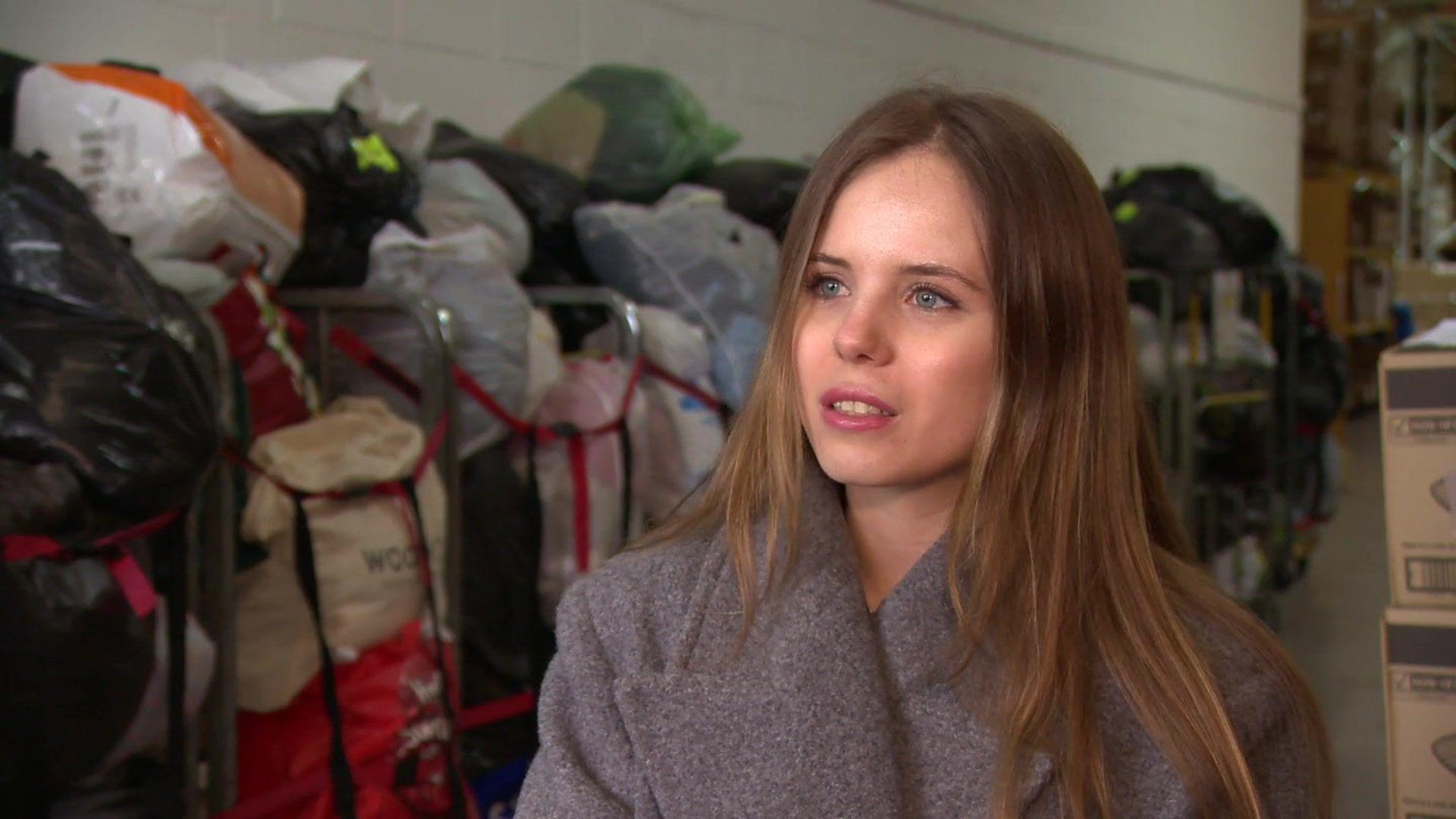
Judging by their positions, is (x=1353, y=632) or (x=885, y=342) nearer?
(x=885, y=342)

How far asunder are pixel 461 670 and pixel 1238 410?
3245mm

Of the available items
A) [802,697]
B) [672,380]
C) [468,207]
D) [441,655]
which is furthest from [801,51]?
[802,697]

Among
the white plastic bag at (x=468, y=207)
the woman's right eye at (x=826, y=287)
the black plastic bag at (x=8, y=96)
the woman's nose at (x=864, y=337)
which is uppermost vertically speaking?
the black plastic bag at (x=8, y=96)

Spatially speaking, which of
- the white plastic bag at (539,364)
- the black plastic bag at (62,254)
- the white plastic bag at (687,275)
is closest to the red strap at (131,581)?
the black plastic bag at (62,254)

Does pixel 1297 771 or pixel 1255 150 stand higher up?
pixel 1255 150

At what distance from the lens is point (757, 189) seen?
368 centimetres

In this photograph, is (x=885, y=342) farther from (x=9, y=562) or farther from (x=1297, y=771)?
(x=9, y=562)

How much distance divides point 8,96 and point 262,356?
23.5 inches

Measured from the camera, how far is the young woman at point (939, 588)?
3.73 ft

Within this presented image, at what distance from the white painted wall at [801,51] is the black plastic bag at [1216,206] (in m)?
0.63

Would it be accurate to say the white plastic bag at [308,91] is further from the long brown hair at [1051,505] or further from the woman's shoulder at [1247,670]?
the woman's shoulder at [1247,670]

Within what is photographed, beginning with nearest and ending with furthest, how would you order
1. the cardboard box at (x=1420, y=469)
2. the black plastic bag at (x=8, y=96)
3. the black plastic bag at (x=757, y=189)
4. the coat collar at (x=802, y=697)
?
the coat collar at (x=802, y=697) → the cardboard box at (x=1420, y=469) → the black plastic bag at (x=8, y=96) → the black plastic bag at (x=757, y=189)

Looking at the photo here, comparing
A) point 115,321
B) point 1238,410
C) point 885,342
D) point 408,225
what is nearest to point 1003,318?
point 885,342

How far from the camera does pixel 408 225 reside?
9.04 feet
